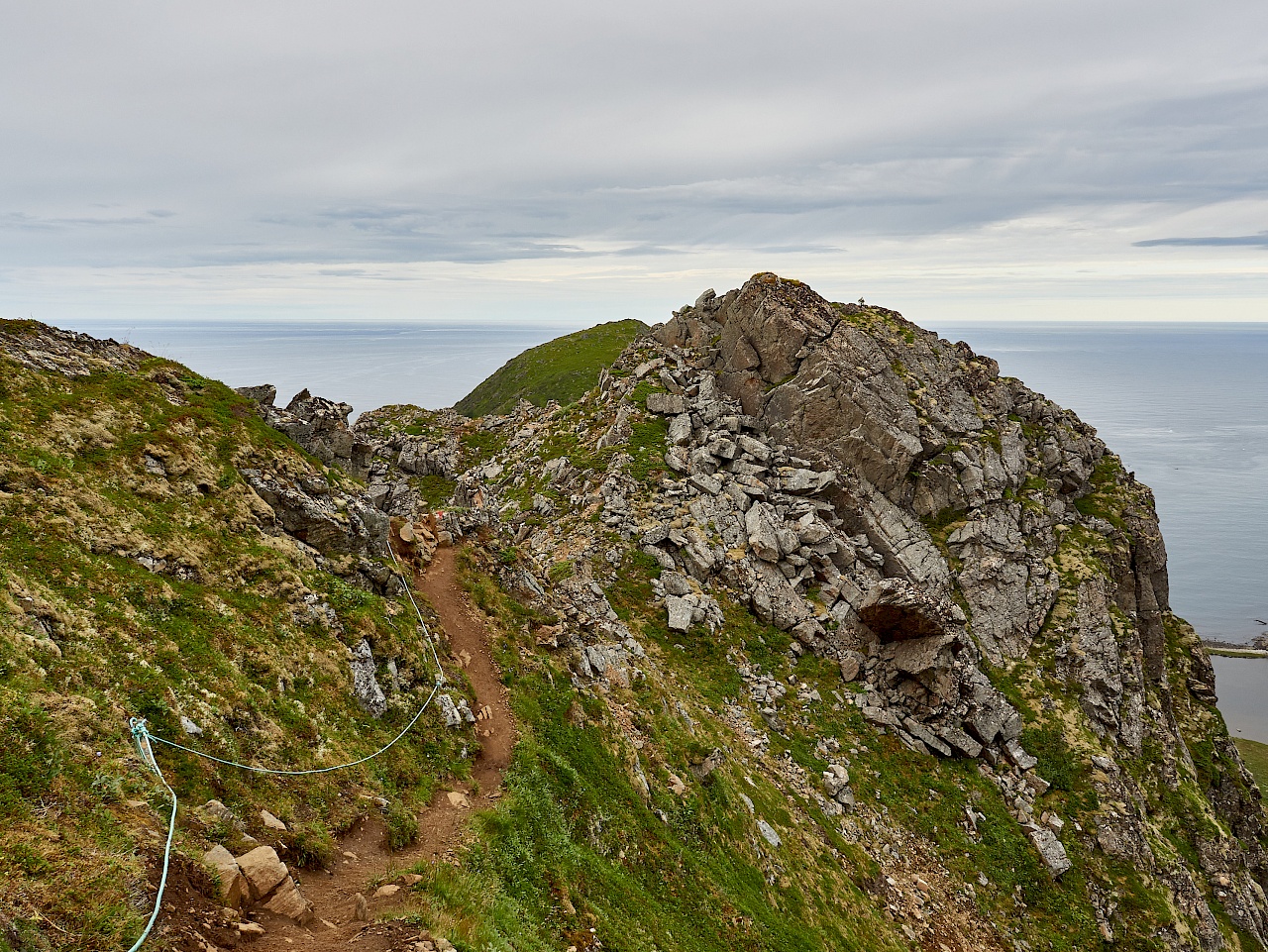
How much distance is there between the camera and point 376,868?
1348cm

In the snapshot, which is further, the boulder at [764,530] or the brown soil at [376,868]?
the boulder at [764,530]

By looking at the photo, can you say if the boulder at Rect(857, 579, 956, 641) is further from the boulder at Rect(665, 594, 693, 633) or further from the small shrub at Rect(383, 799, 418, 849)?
the small shrub at Rect(383, 799, 418, 849)

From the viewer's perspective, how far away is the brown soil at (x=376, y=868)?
9961 mm

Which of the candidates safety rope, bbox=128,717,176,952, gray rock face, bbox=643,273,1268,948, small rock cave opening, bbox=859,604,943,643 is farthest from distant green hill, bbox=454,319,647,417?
safety rope, bbox=128,717,176,952

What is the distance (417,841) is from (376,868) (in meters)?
1.64

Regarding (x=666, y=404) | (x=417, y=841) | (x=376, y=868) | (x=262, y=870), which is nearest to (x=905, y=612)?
(x=666, y=404)

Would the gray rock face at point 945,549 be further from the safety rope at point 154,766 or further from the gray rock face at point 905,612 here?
the safety rope at point 154,766

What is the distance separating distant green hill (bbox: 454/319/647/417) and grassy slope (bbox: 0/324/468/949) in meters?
105

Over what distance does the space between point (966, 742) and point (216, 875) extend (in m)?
35.0

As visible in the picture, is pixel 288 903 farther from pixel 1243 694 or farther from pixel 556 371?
pixel 1243 694

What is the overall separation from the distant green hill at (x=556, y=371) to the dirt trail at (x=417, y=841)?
337ft

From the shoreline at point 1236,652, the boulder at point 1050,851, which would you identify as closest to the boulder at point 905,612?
the boulder at point 1050,851

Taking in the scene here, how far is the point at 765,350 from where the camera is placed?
55.2 m

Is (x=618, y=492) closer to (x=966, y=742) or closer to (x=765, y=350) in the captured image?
(x=765, y=350)
